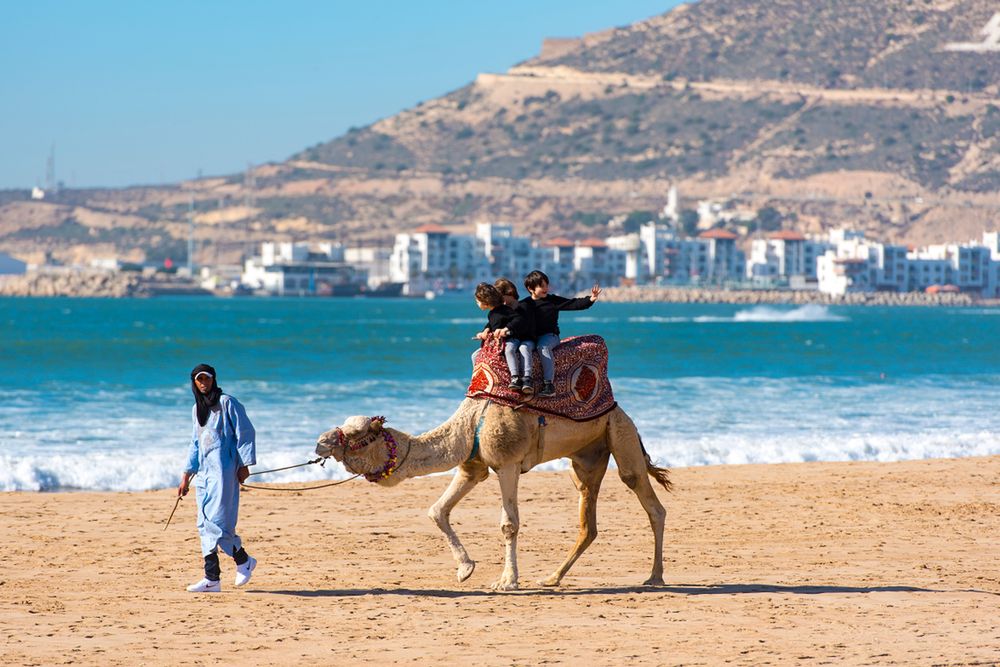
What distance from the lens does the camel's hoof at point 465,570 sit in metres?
10.4

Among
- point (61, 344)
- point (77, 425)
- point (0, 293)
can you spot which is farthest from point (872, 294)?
point (77, 425)

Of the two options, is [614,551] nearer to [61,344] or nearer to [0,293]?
[61,344]

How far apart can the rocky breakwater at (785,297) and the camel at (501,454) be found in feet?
539

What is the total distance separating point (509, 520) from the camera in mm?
10359

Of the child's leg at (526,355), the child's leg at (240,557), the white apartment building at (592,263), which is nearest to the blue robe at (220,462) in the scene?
the child's leg at (240,557)

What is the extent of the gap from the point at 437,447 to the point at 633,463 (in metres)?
1.43

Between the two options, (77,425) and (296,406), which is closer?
(77,425)

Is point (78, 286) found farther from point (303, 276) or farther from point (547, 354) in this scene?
point (547, 354)

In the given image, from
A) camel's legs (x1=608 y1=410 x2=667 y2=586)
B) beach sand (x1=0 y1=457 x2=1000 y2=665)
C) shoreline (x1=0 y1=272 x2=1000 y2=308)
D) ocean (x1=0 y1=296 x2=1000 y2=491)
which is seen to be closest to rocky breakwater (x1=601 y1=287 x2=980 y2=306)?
shoreline (x1=0 y1=272 x2=1000 y2=308)

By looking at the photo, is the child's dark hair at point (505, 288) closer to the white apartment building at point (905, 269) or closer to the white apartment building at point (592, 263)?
the white apartment building at point (905, 269)

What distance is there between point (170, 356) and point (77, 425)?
1239 inches

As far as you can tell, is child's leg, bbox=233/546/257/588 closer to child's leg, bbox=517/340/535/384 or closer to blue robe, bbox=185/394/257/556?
blue robe, bbox=185/394/257/556

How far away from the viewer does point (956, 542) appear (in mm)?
12469

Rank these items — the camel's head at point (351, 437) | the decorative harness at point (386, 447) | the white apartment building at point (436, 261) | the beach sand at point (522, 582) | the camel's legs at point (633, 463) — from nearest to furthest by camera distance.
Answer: the beach sand at point (522, 582)
the camel's head at point (351, 437)
the decorative harness at point (386, 447)
the camel's legs at point (633, 463)
the white apartment building at point (436, 261)
